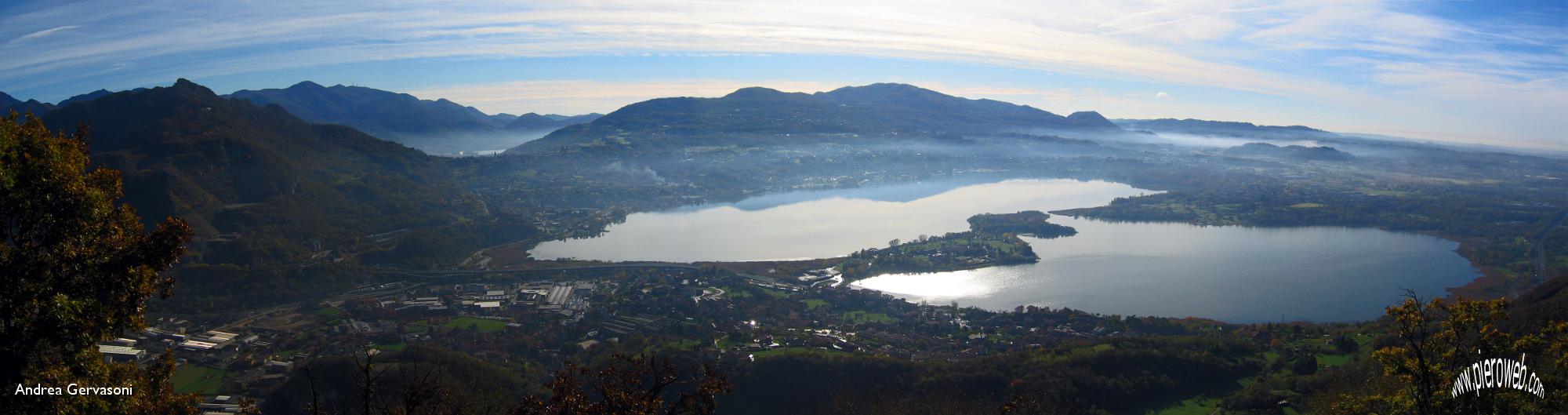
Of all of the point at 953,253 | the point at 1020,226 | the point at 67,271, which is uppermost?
the point at 67,271

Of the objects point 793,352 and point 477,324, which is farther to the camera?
point 477,324

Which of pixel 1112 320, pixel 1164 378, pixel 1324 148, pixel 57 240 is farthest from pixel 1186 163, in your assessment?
pixel 57 240

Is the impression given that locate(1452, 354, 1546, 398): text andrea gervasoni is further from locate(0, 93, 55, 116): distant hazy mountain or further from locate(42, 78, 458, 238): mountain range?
locate(0, 93, 55, 116): distant hazy mountain

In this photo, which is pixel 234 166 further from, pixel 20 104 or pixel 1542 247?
pixel 1542 247

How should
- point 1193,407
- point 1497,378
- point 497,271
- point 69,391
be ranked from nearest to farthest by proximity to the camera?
1. point 69,391
2. point 1497,378
3. point 1193,407
4. point 497,271

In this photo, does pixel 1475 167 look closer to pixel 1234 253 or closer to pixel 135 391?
pixel 1234 253

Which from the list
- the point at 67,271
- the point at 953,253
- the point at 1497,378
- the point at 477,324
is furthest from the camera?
the point at 953,253

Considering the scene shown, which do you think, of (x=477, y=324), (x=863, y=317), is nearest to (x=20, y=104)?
(x=477, y=324)

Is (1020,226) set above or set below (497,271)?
above
